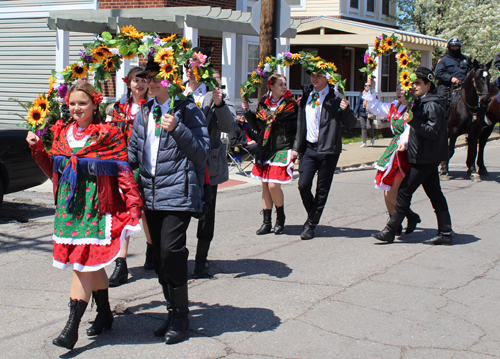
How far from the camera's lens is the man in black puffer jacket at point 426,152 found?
6516mm

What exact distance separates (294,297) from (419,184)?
94.6 inches

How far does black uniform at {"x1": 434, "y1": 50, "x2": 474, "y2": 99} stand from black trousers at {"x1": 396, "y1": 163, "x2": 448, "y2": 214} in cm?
688

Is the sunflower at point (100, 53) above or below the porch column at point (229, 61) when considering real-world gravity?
below

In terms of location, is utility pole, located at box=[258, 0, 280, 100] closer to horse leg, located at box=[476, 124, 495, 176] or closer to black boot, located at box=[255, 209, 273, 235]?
black boot, located at box=[255, 209, 273, 235]

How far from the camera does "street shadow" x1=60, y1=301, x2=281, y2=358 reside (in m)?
4.24

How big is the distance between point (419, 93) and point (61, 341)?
14.9 ft

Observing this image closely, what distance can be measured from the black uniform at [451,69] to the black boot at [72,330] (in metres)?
10.9

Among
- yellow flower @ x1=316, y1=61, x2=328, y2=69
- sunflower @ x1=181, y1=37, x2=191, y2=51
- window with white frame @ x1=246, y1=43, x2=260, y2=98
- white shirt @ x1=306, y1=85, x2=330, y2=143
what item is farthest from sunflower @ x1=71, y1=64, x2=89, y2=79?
window with white frame @ x1=246, y1=43, x2=260, y2=98

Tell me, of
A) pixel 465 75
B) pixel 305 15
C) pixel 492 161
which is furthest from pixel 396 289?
pixel 305 15

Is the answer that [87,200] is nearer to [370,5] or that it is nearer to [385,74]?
[385,74]

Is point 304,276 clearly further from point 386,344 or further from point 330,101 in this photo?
point 330,101

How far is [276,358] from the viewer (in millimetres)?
3984

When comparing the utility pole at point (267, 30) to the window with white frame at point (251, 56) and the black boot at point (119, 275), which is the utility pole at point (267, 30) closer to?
the black boot at point (119, 275)

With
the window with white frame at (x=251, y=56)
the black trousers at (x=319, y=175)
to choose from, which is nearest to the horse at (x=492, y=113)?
the black trousers at (x=319, y=175)
